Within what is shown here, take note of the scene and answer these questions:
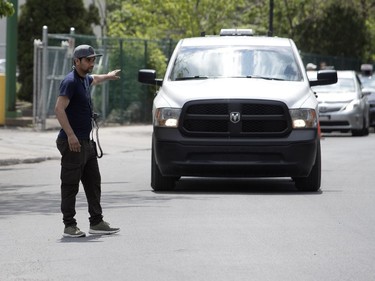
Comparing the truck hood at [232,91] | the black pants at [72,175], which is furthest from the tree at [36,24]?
the black pants at [72,175]

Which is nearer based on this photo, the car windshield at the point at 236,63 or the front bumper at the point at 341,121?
the car windshield at the point at 236,63

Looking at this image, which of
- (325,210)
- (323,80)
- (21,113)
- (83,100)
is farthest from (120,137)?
(83,100)

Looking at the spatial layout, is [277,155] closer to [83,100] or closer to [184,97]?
[184,97]

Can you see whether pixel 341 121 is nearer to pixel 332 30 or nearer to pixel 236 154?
pixel 236 154

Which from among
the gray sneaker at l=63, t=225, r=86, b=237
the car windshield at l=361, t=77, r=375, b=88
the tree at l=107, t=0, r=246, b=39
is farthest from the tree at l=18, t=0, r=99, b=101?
the gray sneaker at l=63, t=225, r=86, b=237

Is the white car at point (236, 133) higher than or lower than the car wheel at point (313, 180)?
higher

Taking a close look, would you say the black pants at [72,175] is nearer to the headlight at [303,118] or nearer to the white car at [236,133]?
the white car at [236,133]

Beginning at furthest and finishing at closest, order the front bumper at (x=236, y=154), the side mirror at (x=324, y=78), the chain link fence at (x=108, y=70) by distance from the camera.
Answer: the chain link fence at (x=108, y=70), the side mirror at (x=324, y=78), the front bumper at (x=236, y=154)

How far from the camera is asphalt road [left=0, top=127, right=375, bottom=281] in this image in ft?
33.5

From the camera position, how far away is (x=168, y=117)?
16.9 m

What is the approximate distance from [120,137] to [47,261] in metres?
20.4

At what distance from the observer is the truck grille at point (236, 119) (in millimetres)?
16859

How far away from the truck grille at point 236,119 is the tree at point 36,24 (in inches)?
838

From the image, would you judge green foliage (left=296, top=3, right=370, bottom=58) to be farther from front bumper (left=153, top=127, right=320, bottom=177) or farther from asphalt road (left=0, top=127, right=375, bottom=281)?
front bumper (left=153, top=127, right=320, bottom=177)
